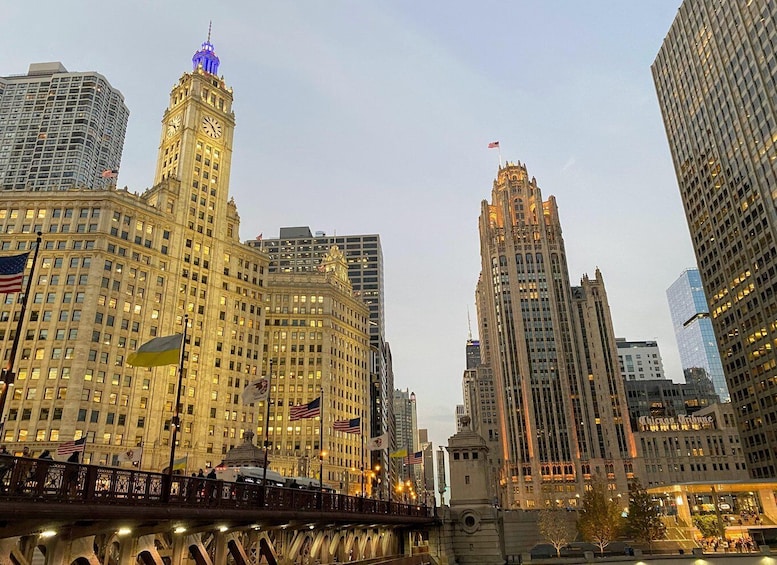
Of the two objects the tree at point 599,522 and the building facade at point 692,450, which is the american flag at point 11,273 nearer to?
the tree at point 599,522

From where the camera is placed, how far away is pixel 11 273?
987 inches

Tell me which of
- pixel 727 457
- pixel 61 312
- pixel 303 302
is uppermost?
pixel 303 302

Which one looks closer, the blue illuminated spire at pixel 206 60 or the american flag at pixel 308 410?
the american flag at pixel 308 410

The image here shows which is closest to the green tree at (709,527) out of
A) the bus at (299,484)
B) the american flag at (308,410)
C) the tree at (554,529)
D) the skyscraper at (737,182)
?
the tree at (554,529)

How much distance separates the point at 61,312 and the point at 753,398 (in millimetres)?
124434

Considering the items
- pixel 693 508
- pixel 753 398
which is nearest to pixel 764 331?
pixel 753 398

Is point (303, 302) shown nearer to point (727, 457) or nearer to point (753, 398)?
point (753, 398)

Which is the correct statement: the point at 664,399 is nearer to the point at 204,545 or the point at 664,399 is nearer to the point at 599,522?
the point at 599,522

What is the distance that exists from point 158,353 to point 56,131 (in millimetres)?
180598

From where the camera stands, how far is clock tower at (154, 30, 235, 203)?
108 m

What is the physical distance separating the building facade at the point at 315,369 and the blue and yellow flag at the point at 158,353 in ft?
282

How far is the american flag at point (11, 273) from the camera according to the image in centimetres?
2486

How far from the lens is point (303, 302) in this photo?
129875 mm

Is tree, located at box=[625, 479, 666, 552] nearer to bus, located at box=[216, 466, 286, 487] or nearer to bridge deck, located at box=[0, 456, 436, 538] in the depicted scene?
bus, located at box=[216, 466, 286, 487]
